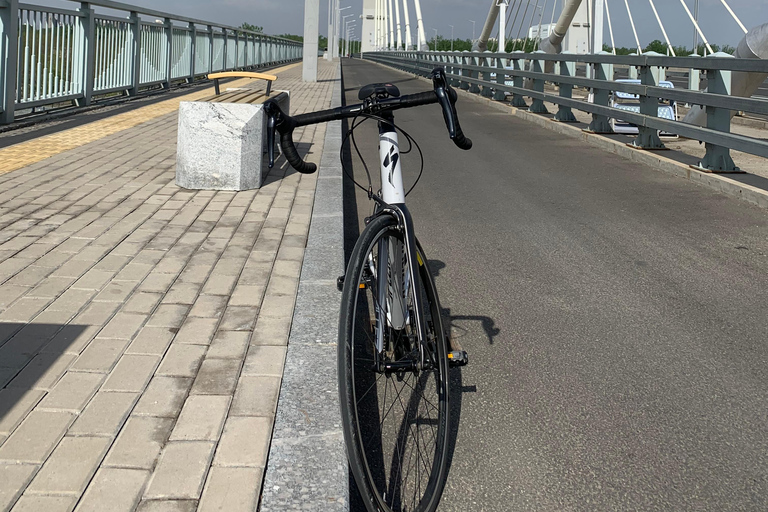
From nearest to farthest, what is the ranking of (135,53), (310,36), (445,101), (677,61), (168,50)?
(445,101) < (677,61) < (135,53) < (168,50) < (310,36)

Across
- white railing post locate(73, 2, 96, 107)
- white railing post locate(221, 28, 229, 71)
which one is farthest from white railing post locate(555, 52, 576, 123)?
white railing post locate(221, 28, 229, 71)

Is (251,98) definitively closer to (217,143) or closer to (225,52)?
(217,143)

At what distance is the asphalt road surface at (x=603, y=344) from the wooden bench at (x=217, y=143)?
97cm

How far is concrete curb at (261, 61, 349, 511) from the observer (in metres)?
2.29

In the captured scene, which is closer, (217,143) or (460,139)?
(460,139)

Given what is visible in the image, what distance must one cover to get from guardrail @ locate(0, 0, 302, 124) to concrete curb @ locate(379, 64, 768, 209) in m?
7.24

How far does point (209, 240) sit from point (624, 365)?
268 centimetres

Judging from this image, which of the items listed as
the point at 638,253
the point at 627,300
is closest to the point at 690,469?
the point at 627,300

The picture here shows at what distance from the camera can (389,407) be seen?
302 cm

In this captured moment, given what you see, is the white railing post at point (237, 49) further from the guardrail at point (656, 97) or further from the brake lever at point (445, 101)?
the brake lever at point (445, 101)

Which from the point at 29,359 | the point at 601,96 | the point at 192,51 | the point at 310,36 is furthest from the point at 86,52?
the point at 310,36

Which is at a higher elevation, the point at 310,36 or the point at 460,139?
the point at 310,36

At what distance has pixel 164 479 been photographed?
2.33 meters

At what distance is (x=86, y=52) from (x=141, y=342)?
9.95m
